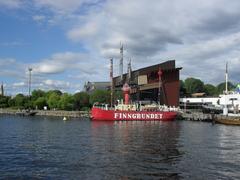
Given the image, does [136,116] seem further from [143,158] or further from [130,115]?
[143,158]

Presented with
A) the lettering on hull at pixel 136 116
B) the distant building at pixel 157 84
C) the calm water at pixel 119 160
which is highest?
the distant building at pixel 157 84

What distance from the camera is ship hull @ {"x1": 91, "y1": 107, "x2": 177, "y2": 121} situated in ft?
442

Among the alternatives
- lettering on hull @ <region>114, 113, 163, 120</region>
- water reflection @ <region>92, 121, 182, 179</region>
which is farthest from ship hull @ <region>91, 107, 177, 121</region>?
water reflection @ <region>92, 121, 182, 179</region>

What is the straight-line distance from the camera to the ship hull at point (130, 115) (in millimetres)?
134625

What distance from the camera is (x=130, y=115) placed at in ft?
446

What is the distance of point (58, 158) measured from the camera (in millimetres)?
44469

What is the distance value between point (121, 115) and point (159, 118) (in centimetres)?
1283

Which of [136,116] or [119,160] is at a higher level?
[136,116]

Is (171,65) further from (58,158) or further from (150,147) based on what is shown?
(58,158)

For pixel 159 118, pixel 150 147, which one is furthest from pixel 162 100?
pixel 150 147

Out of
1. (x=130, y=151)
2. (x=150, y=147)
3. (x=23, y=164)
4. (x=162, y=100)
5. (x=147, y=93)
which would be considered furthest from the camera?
(x=147, y=93)

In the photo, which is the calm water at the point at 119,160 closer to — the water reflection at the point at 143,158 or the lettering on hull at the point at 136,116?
the water reflection at the point at 143,158

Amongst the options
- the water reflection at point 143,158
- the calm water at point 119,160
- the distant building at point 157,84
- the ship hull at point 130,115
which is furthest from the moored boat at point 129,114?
the calm water at point 119,160

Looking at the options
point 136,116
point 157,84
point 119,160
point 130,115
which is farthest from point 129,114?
point 119,160
